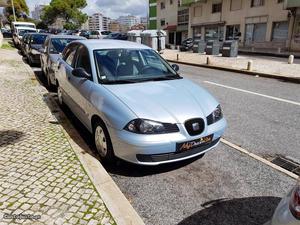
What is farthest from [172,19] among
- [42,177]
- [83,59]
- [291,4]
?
[42,177]

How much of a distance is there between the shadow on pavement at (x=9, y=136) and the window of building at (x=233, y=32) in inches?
1201

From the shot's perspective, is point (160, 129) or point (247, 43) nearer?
point (160, 129)

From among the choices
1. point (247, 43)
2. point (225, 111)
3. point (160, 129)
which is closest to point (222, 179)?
point (160, 129)

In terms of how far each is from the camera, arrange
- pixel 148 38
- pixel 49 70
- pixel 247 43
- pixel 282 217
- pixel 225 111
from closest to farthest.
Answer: pixel 282 217, pixel 225 111, pixel 49 70, pixel 148 38, pixel 247 43

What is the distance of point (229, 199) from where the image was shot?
321 cm

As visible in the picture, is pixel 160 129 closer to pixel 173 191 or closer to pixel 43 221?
pixel 173 191

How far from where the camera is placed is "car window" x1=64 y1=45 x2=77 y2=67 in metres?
5.49

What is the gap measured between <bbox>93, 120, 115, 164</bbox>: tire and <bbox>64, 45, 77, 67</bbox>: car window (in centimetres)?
204

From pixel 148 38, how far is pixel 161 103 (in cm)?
1938

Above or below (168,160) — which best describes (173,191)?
below

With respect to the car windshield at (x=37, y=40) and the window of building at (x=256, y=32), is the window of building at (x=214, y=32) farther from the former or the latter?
the car windshield at (x=37, y=40)

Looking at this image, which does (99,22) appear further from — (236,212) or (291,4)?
(236,212)

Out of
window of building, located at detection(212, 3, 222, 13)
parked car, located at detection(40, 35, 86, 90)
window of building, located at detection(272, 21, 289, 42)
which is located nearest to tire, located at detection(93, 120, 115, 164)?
parked car, located at detection(40, 35, 86, 90)

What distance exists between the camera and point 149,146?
127 inches
